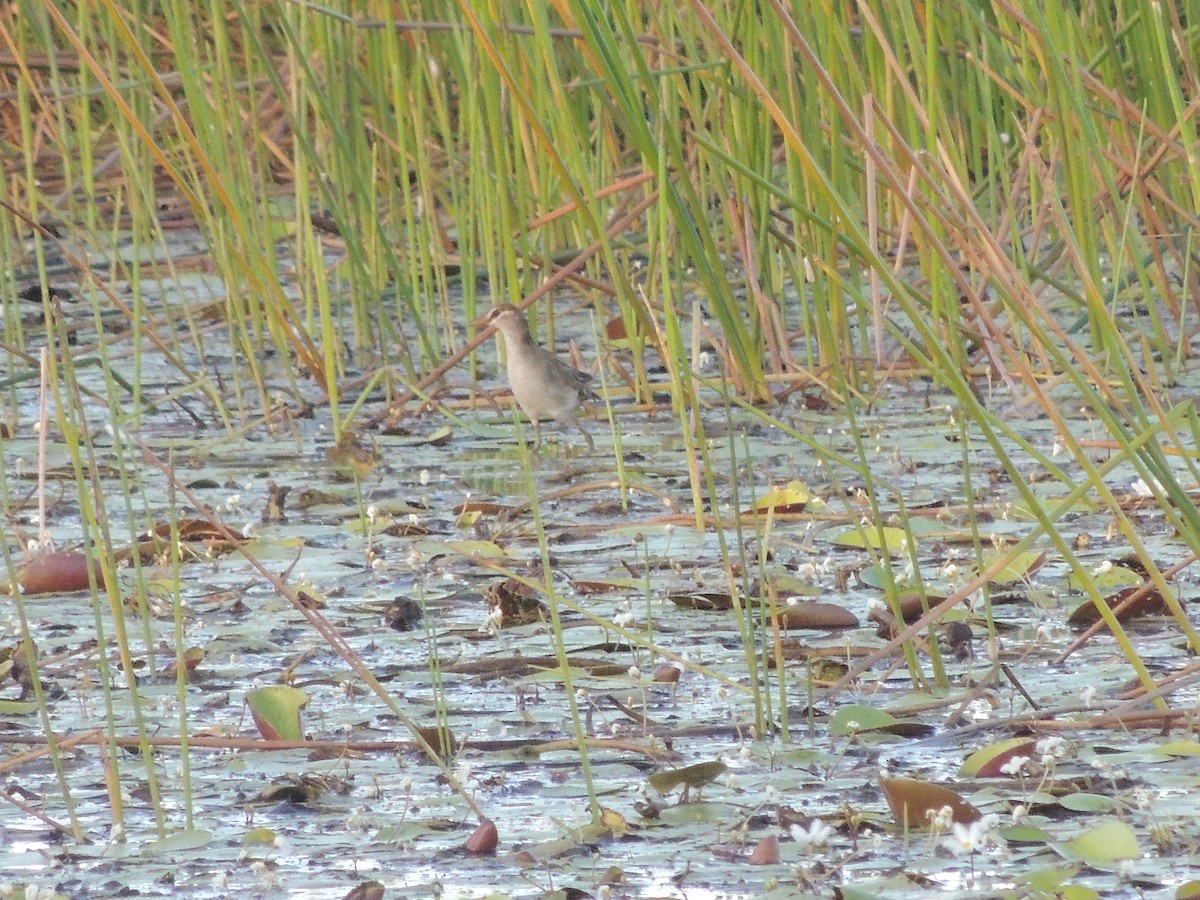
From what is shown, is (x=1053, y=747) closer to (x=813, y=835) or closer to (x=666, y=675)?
(x=813, y=835)

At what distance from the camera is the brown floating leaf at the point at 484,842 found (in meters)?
2.13

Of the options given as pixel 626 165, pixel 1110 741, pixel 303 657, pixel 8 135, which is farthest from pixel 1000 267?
pixel 8 135

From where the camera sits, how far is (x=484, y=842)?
2.13 metres

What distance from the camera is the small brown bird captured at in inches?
200

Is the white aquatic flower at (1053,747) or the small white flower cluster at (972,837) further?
the white aquatic flower at (1053,747)

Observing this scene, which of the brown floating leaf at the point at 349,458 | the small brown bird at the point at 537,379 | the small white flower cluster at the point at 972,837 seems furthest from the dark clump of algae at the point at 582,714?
the small brown bird at the point at 537,379

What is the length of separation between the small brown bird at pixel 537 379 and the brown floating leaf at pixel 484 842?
2.90m

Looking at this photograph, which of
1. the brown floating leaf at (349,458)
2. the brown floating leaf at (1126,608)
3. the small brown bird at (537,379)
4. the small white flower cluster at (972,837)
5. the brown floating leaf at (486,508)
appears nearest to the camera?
the small white flower cluster at (972,837)

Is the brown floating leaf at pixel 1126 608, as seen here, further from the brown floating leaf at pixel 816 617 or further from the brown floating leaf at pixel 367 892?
the brown floating leaf at pixel 367 892

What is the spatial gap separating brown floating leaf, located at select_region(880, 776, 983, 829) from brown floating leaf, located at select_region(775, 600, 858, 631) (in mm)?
895

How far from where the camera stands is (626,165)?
24.3 ft

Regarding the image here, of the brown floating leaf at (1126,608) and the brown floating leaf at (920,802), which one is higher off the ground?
the brown floating leaf at (1126,608)

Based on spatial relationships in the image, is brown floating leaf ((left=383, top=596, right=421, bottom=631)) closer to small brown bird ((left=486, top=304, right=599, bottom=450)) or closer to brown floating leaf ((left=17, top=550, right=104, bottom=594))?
brown floating leaf ((left=17, top=550, right=104, bottom=594))

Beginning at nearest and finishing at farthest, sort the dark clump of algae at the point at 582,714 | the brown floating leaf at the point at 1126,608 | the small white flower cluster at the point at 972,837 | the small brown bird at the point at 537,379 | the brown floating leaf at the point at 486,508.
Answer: the small white flower cluster at the point at 972,837 < the dark clump of algae at the point at 582,714 < the brown floating leaf at the point at 1126,608 < the brown floating leaf at the point at 486,508 < the small brown bird at the point at 537,379
